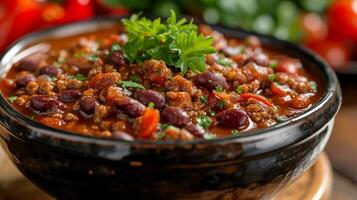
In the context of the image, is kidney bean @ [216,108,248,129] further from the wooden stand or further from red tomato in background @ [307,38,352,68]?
red tomato in background @ [307,38,352,68]

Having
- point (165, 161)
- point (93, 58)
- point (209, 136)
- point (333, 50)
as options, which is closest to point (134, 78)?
point (93, 58)

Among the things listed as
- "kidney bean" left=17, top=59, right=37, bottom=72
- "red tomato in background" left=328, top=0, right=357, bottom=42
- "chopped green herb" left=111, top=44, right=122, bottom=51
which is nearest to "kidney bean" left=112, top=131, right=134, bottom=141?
"chopped green herb" left=111, top=44, right=122, bottom=51

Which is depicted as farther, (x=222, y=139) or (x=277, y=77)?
(x=277, y=77)

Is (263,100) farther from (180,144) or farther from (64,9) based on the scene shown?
(64,9)

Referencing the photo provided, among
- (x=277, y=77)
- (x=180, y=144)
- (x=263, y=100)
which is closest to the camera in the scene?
(x=180, y=144)

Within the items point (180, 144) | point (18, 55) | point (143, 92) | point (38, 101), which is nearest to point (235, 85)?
point (143, 92)

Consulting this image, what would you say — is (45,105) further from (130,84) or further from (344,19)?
(344,19)
